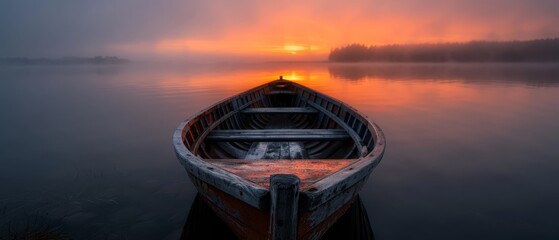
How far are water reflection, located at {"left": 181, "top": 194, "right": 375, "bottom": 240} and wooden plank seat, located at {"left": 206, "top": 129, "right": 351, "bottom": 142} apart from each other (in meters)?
1.53

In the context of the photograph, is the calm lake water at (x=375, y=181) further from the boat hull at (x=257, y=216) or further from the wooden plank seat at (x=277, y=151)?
the boat hull at (x=257, y=216)

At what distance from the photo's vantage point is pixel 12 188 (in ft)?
24.4

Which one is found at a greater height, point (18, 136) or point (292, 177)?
point (292, 177)

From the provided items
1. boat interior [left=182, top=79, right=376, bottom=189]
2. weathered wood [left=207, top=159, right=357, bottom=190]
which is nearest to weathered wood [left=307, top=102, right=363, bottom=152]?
boat interior [left=182, top=79, right=376, bottom=189]

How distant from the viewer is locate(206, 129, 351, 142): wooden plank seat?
6.14 m

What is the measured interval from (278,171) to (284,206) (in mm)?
1311

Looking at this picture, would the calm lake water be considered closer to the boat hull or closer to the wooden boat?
the wooden boat

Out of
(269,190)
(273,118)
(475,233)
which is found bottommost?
(475,233)

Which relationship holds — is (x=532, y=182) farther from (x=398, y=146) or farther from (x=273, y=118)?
(x=273, y=118)

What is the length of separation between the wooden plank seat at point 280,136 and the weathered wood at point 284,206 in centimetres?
362

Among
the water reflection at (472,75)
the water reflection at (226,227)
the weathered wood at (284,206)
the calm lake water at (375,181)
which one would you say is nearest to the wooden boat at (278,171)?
the weathered wood at (284,206)

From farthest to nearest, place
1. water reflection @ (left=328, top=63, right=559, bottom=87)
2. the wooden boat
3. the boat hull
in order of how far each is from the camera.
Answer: water reflection @ (left=328, top=63, right=559, bottom=87) < the boat hull < the wooden boat

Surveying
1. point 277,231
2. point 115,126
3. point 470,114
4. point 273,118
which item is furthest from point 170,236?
point 470,114

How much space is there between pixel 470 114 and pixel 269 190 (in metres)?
19.6
